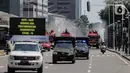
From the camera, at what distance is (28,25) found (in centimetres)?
5462

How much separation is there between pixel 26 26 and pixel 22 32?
1.33 m

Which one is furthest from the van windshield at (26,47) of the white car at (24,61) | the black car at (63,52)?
the black car at (63,52)

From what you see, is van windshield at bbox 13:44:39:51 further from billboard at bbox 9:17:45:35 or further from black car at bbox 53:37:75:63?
billboard at bbox 9:17:45:35

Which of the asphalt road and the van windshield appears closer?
the van windshield

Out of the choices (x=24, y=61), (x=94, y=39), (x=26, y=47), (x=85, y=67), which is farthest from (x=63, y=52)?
(x=94, y=39)

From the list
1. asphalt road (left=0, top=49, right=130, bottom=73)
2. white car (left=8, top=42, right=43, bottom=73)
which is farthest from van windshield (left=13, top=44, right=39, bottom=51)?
asphalt road (left=0, top=49, right=130, bottom=73)

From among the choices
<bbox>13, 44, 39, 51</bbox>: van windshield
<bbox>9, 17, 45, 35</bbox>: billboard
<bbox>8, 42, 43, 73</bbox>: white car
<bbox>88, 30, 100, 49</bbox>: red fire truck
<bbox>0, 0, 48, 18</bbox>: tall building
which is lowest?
<bbox>88, 30, 100, 49</bbox>: red fire truck

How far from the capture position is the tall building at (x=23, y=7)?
15650cm

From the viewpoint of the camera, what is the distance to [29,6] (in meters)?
181

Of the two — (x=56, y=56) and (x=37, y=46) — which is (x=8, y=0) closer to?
(x=56, y=56)

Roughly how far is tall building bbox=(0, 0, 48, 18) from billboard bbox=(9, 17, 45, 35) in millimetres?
100330

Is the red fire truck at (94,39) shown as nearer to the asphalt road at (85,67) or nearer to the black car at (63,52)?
the asphalt road at (85,67)

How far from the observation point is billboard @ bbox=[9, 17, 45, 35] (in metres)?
54.4

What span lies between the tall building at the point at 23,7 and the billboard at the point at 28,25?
329ft
